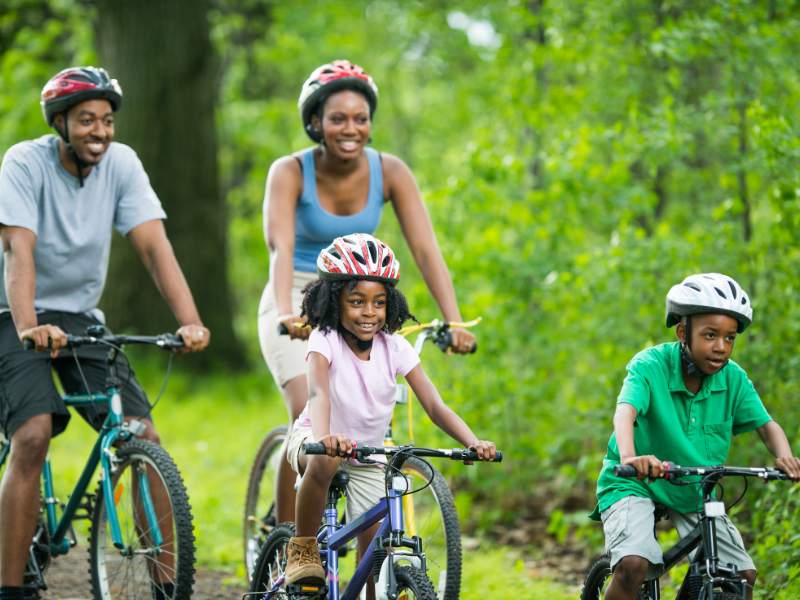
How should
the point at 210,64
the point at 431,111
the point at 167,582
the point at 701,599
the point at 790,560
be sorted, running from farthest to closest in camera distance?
the point at 431,111, the point at 210,64, the point at 790,560, the point at 167,582, the point at 701,599

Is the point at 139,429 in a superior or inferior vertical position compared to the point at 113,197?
inferior

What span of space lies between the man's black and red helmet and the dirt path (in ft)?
7.91

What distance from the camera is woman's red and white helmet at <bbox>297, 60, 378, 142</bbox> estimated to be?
5277 millimetres

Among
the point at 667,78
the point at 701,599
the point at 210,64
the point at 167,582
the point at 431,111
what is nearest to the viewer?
the point at 701,599

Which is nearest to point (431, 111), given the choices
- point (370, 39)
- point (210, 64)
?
point (370, 39)

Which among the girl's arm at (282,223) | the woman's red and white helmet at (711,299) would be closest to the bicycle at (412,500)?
the girl's arm at (282,223)

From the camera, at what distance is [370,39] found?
1562cm

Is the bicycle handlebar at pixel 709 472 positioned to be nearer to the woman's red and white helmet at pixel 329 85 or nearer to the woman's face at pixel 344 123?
the woman's face at pixel 344 123

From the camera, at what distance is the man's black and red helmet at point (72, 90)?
510cm

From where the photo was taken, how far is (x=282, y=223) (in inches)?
206

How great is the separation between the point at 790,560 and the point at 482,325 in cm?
305

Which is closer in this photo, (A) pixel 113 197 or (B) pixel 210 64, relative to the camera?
(A) pixel 113 197

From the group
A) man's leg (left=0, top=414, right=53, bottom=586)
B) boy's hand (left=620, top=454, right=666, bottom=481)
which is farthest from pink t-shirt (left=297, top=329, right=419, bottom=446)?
man's leg (left=0, top=414, right=53, bottom=586)

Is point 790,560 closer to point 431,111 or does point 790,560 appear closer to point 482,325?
point 482,325
